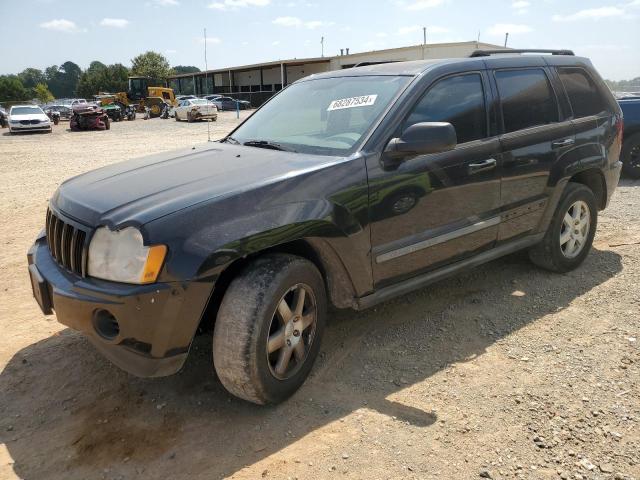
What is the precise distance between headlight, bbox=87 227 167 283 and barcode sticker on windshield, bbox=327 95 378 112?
5.55 feet

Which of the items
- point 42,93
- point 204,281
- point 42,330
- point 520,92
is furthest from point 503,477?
point 42,93

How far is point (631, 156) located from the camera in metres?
8.80

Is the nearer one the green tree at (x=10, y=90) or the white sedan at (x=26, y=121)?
the white sedan at (x=26, y=121)

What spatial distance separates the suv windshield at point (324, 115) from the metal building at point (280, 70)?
68.4ft

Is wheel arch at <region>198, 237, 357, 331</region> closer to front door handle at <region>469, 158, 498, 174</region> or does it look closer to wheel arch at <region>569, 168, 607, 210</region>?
front door handle at <region>469, 158, 498, 174</region>

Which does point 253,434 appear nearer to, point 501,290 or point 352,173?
point 352,173

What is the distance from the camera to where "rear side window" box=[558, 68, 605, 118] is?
4.45 metres

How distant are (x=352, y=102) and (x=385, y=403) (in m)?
1.90

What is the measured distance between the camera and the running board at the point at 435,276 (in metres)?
3.21

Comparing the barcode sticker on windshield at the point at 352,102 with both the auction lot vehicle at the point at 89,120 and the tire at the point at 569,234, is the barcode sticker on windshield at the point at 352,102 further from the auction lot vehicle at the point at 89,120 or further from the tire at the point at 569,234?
the auction lot vehicle at the point at 89,120

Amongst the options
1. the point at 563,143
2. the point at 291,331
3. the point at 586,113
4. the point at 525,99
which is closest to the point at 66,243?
the point at 291,331

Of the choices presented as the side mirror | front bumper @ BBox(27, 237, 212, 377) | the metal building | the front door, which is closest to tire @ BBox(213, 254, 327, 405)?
front bumper @ BBox(27, 237, 212, 377)

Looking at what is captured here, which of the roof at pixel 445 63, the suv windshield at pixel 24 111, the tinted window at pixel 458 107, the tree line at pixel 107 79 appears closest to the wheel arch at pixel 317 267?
the tinted window at pixel 458 107

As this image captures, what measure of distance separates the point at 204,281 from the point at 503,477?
5.21 feet
